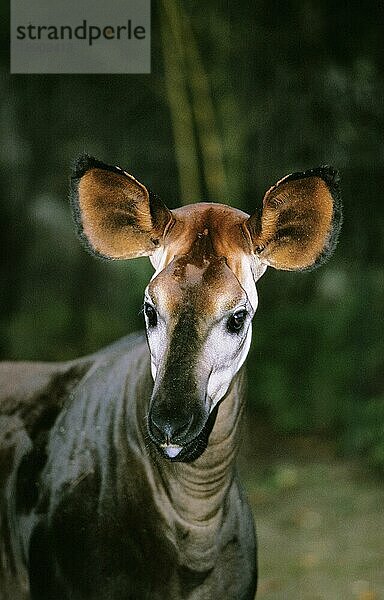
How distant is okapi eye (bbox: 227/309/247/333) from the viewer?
113 centimetres

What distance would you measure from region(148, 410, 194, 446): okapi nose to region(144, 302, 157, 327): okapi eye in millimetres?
150

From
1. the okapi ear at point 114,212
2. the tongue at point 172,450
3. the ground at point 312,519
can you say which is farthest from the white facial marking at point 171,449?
the ground at point 312,519

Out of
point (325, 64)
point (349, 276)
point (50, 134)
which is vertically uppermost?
point (325, 64)

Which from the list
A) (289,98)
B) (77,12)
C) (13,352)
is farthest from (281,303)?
(77,12)

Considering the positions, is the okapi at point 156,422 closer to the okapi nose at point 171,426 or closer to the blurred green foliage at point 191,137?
the okapi nose at point 171,426

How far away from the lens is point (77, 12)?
192 centimetres

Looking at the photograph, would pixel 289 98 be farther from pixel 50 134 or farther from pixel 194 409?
pixel 194 409

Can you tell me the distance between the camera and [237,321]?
3.75ft

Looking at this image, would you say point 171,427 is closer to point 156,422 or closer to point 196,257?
point 156,422

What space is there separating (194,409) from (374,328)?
1.79m

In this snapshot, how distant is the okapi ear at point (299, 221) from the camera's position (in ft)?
3.92
